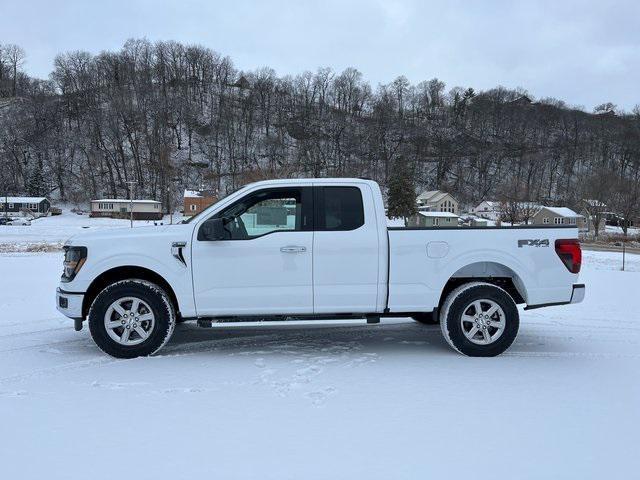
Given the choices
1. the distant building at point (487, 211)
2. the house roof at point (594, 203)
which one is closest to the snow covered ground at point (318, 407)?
the house roof at point (594, 203)

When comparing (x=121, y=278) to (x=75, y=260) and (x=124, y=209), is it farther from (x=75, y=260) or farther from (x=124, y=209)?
(x=124, y=209)

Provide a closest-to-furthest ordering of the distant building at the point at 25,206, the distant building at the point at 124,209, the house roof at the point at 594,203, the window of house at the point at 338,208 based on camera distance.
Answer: the window of house at the point at 338,208 → the house roof at the point at 594,203 → the distant building at the point at 124,209 → the distant building at the point at 25,206

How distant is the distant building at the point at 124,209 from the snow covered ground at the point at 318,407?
69339mm

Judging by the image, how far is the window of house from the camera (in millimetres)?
5258

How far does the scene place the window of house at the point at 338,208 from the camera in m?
5.26

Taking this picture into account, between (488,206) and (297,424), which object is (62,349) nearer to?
(297,424)

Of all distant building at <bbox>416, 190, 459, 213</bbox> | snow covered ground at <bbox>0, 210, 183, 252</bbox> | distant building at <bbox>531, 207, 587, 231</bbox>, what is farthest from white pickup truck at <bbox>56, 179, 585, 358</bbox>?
distant building at <bbox>416, 190, 459, 213</bbox>

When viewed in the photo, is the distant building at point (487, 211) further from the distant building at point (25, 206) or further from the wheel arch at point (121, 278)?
the wheel arch at point (121, 278)

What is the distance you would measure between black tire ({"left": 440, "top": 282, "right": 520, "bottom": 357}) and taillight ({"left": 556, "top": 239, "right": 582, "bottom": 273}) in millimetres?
789

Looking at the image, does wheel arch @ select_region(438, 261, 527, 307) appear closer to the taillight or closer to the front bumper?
the taillight

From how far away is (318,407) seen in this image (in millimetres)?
3828

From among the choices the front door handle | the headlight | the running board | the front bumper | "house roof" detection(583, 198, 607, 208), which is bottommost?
the running board

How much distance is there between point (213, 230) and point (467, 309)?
2877 millimetres

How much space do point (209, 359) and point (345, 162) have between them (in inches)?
3939
